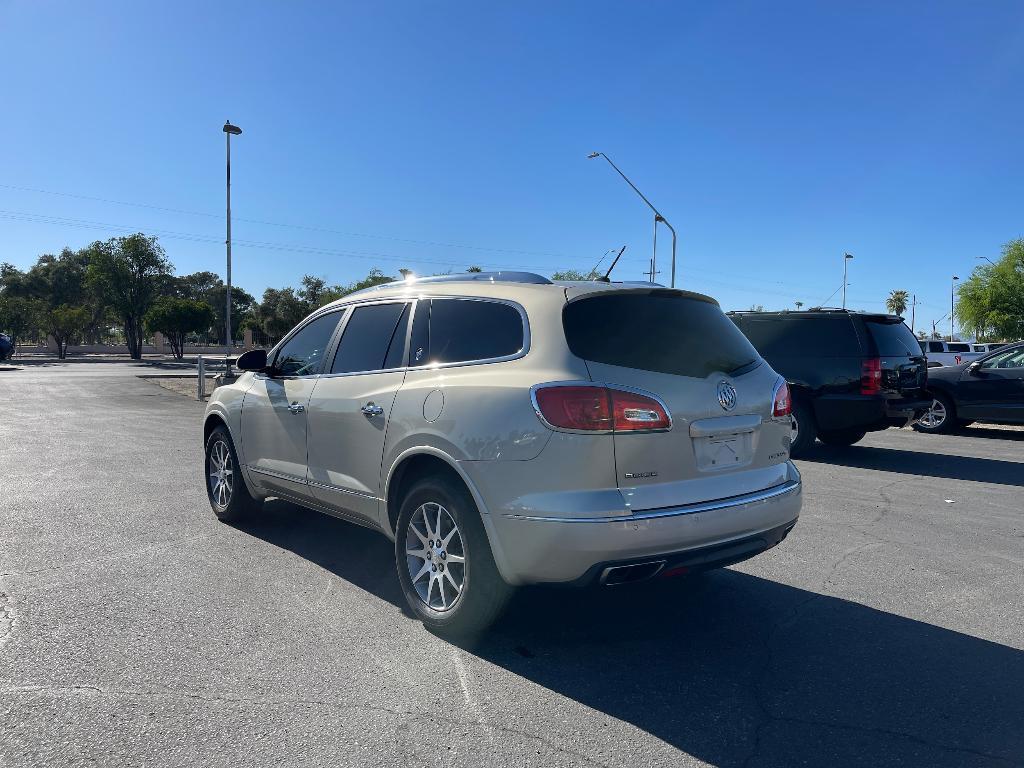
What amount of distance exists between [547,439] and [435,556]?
0.98 meters

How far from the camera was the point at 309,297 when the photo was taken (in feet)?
257

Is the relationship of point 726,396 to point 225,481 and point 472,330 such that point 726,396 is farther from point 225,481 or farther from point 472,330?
point 225,481

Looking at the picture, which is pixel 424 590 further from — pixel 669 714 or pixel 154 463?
pixel 154 463

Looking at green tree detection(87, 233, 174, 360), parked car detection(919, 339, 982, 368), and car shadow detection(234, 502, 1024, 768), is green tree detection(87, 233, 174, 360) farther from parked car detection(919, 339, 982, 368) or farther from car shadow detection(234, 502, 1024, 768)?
car shadow detection(234, 502, 1024, 768)

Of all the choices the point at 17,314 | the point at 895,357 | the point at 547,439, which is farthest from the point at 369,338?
the point at 17,314

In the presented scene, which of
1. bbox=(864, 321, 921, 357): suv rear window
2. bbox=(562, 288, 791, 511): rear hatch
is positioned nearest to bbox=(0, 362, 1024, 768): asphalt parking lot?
bbox=(562, 288, 791, 511): rear hatch

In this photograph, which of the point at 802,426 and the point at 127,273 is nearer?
the point at 802,426

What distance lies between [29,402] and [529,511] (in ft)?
58.2

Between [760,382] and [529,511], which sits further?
[760,382]

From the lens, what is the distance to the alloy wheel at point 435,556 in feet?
12.3

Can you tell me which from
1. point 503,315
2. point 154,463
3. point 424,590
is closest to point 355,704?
point 424,590

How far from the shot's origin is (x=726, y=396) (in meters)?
3.74

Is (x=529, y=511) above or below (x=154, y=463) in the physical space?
above

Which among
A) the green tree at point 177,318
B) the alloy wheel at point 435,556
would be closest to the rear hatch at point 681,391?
the alloy wheel at point 435,556
